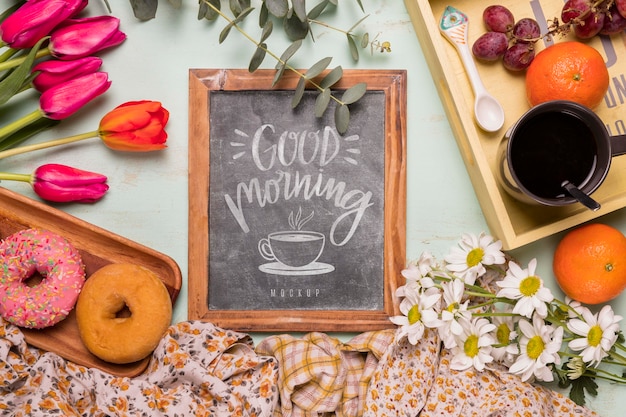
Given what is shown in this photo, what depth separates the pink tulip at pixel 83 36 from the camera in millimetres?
1001

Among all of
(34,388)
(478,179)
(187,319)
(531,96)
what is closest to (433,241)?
(478,179)

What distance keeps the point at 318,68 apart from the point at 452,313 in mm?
462

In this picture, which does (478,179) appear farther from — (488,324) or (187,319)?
(187,319)

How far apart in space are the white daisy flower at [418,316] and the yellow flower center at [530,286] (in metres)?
0.13

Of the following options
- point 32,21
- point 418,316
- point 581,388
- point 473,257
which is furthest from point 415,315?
point 32,21

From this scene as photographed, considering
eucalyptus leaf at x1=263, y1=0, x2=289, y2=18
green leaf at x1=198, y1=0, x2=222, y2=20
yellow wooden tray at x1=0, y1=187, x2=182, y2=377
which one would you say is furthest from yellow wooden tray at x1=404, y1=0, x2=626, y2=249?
yellow wooden tray at x1=0, y1=187, x2=182, y2=377

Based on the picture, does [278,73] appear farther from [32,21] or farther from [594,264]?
[594,264]

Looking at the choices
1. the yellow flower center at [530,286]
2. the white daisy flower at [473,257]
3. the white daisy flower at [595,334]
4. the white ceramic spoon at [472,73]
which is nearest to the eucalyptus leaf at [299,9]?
the white ceramic spoon at [472,73]

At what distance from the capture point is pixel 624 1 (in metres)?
0.95

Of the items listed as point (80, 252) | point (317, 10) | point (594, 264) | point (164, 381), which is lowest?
point (164, 381)

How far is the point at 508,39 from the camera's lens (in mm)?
995

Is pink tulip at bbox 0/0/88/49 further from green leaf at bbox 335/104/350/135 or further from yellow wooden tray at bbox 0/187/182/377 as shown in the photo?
green leaf at bbox 335/104/350/135

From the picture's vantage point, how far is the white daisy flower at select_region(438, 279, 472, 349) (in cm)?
93

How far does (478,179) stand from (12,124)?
2.63ft
